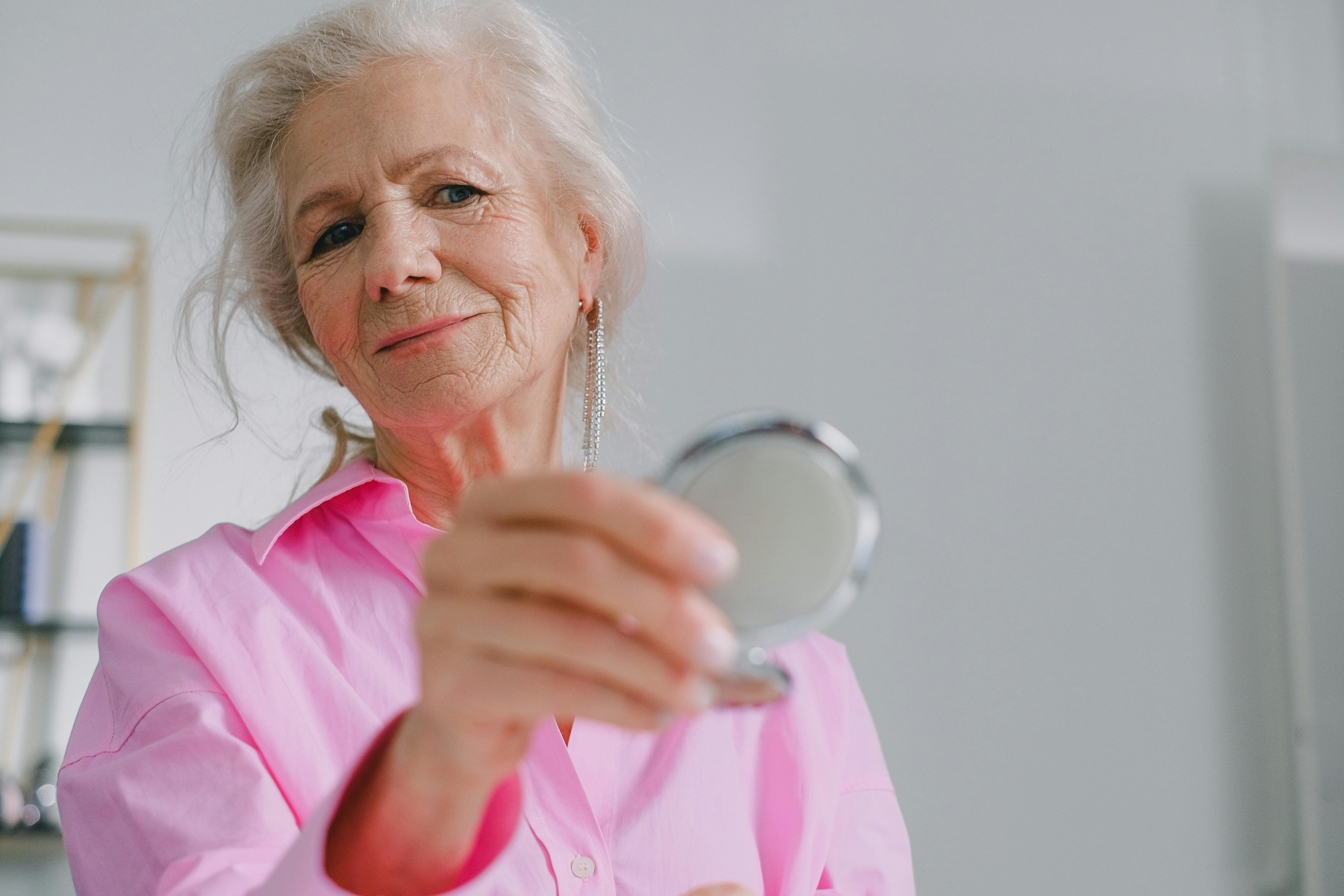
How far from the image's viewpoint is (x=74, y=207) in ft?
7.83

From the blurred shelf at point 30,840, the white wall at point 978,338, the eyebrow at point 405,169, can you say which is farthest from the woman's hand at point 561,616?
the blurred shelf at point 30,840

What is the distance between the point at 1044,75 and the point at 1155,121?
31 centimetres

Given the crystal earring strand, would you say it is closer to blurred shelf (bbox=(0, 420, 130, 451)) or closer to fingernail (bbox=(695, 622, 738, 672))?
fingernail (bbox=(695, 622, 738, 672))

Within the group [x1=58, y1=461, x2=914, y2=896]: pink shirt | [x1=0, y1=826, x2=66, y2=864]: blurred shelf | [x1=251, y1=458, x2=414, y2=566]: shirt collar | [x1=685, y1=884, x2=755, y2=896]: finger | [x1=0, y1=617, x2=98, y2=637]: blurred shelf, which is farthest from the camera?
[x1=0, y1=617, x2=98, y2=637]: blurred shelf

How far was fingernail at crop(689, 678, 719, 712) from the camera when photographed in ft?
1.44

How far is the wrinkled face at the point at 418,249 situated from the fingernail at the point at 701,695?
60cm

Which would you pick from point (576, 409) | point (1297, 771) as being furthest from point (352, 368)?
point (1297, 771)

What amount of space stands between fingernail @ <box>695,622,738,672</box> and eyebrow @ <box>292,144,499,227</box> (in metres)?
0.74

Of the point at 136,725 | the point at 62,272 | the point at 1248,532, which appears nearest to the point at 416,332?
the point at 136,725

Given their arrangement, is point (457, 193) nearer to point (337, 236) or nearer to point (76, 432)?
point (337, 236)

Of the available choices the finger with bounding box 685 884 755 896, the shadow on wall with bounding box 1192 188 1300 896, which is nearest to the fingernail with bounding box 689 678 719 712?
the finger with bounding box 685 884 755 896

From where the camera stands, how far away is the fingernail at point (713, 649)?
0.43m

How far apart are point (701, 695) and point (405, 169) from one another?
0.74 m

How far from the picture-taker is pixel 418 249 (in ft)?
3.33
